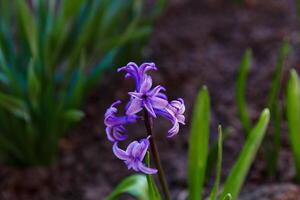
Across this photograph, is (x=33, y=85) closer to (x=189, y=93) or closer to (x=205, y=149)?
(x=205, y=149)

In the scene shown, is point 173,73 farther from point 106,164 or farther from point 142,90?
point 142,90

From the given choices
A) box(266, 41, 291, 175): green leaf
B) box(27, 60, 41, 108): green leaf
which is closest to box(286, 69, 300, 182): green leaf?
box(266, 41, 291, 175): green leaf

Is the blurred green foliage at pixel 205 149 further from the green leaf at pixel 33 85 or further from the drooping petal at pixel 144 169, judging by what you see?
the green leaf at pixel 33 85

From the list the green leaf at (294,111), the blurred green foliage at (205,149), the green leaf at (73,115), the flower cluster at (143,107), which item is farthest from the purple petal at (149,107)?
the green leaf at (73,115)

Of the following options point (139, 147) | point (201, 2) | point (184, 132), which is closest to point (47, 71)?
point (184, 132)

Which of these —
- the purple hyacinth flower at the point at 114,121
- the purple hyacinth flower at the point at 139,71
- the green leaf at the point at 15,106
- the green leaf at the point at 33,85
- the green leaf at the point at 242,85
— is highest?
the green leaf at the point at 242,85

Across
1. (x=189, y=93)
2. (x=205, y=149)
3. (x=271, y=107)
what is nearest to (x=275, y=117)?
(x=271, y=107)
